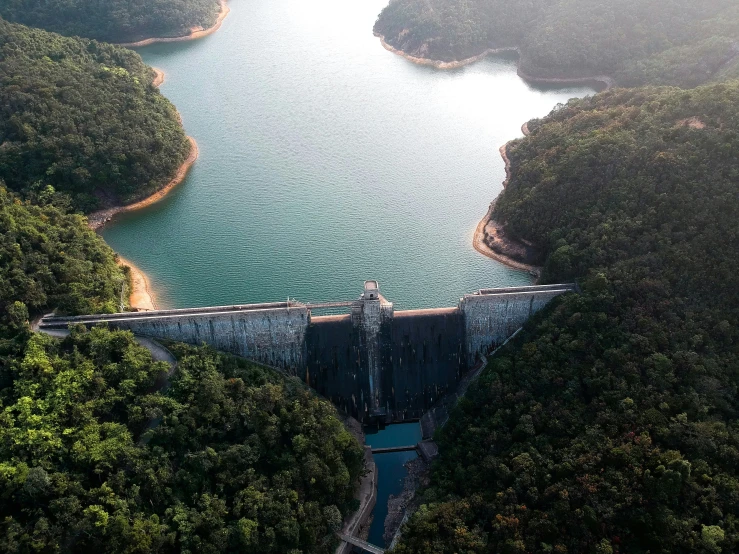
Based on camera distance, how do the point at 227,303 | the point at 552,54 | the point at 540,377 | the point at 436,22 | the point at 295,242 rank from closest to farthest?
the point at 540,377 → the point at 227,303 → the point at 295,242 → the point at 552,54 → the point at 436,22

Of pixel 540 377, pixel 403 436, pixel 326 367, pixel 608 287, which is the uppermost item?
pixel 608 287

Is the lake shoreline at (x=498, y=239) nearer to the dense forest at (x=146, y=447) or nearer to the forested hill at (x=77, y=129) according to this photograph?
the dense forest at (x=146, y=447)

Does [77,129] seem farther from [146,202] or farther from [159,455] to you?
[159,455]

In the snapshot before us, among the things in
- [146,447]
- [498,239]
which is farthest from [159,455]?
[498,239]

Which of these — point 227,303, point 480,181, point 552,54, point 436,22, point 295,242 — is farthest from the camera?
point 436,22

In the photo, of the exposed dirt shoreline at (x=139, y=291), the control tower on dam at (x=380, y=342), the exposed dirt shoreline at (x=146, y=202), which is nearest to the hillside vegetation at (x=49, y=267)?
the exposed dirt shoreline at (x=139, y=291)

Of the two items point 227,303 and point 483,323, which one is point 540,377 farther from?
point 227,303

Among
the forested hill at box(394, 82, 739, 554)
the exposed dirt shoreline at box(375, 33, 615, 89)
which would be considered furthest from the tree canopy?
the exposed dirt shoreline at box(375, 33, 615, 89)

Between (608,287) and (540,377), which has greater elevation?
(608,287)

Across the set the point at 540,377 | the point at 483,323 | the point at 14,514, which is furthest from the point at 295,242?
the point at 14,514
